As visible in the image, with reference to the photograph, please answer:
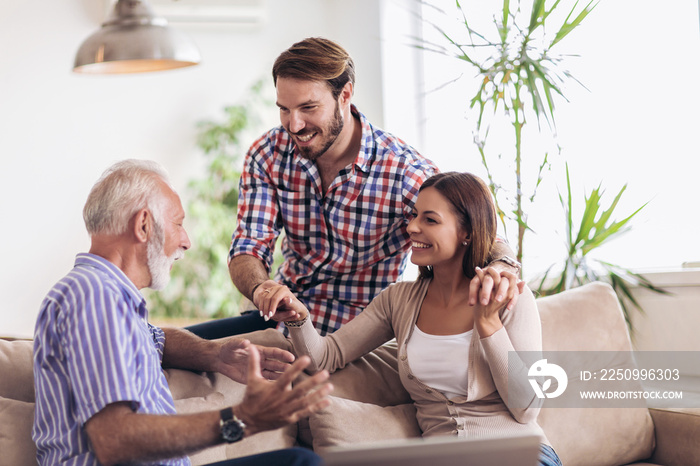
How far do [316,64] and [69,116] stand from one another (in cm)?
316

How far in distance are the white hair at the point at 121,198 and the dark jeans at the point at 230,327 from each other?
0.83m

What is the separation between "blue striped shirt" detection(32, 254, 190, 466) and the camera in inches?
55.3

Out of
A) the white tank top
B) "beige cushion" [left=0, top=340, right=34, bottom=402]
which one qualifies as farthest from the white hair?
the white tank top

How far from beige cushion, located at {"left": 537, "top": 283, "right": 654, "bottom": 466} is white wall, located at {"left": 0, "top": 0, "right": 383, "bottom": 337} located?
107 inches

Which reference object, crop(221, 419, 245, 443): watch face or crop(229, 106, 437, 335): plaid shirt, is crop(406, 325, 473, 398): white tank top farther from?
crop(221, 419, 245, 443): watch face

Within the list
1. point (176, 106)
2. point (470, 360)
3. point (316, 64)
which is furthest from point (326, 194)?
point (176, 106)

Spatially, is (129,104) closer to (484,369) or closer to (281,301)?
(281,301)

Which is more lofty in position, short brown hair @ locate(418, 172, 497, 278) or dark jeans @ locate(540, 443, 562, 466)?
short brown hair @ locate(418, 172, 497, 278)

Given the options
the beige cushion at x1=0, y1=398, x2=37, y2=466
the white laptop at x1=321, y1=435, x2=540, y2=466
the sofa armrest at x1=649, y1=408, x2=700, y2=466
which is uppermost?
the white laptop at x1=321, y1=435, x2=540, y2=466

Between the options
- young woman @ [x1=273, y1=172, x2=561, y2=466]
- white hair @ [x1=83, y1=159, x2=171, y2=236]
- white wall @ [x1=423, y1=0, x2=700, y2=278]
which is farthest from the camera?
white wall @ [x1=423, y1=0, x2=700, y2=278]

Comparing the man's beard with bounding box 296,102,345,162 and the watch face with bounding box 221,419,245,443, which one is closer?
the watch face with bounding box 221,419,245,443

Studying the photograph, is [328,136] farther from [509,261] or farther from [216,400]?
[216,400]

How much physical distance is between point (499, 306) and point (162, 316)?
11.6ft

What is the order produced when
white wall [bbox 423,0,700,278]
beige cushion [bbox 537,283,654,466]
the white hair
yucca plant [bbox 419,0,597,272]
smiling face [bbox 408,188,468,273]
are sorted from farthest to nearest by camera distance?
white wall [bbox 423,0,700,278] → yucca plant [bbox 419,0,597,272] → beige cushion [bbox 537,283,654,466] → smiling face [bbox 408,188,468,273] → the white hair
